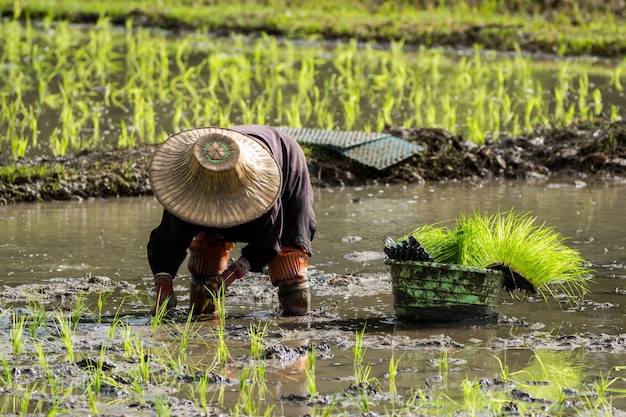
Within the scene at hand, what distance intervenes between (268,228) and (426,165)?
12.1 ft

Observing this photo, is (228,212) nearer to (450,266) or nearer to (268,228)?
(268,228)

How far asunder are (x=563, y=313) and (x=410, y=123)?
4.31 meters

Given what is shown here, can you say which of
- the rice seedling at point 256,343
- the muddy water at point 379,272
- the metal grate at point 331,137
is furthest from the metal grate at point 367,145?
the rice seedling at point 256,343

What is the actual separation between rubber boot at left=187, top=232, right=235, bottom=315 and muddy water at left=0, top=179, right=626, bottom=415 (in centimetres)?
14

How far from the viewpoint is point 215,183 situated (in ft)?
14.4

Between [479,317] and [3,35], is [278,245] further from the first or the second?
[3,35]

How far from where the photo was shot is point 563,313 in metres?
4.92

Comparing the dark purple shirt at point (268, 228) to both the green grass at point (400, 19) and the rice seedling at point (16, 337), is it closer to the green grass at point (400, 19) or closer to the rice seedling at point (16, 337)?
the rice seedling at point (16, 337)

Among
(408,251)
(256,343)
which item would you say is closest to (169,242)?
(256,343)

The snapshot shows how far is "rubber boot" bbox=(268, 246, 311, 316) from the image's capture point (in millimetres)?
4883

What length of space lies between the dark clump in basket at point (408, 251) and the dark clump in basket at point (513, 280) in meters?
0.29

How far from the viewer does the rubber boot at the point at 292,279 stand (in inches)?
192

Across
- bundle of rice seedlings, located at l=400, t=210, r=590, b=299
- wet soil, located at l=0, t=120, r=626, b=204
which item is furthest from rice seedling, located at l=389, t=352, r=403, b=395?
wet soil, located at l=0, t=120, r=626, b=204

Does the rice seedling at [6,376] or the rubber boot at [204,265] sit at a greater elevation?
the rubber boot at [204,265]
